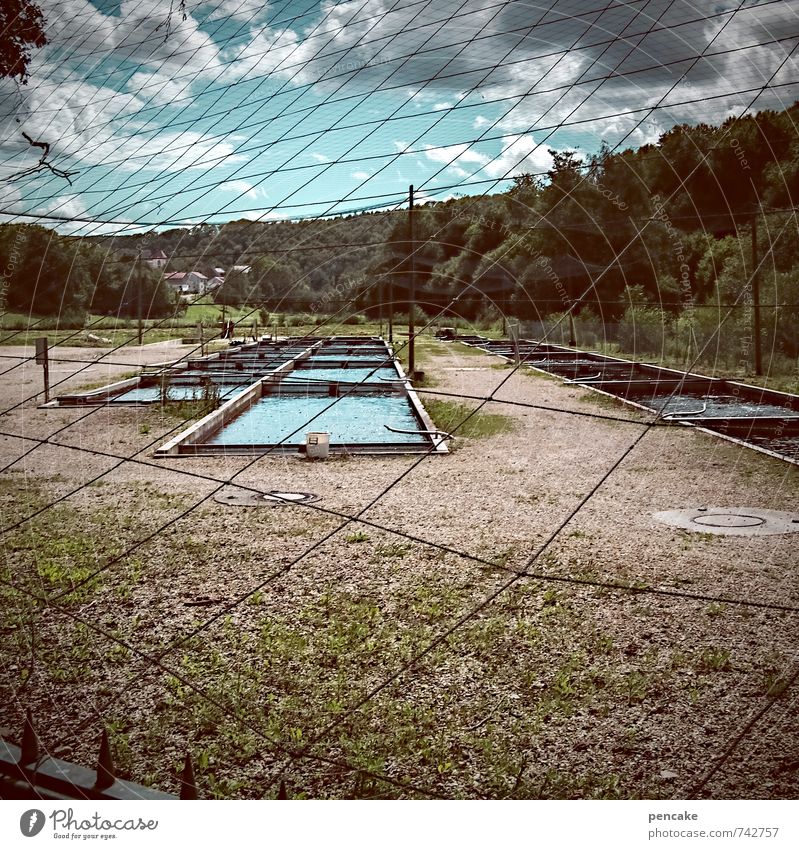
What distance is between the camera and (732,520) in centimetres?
455

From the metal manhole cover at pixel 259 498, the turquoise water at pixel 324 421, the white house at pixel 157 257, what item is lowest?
the turquoise water at pixel 324 421

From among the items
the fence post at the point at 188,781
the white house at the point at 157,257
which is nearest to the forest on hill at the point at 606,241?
the white house at the point at 157,257

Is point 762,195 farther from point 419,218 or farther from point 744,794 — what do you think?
point 419,218

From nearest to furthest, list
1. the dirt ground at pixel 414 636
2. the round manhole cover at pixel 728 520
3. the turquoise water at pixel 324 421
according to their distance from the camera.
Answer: the dirt ground at pixel 414 636, the round manhole cover at pixel 728 520, the turquoise water at pixel 324 421

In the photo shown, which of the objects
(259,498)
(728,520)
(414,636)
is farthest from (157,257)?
(728,520)

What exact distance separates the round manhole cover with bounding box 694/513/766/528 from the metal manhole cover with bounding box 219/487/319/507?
2.39m

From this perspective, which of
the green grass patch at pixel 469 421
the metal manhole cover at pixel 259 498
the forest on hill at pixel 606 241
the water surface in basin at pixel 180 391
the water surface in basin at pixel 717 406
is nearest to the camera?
the forest on hill at pixel 606 241

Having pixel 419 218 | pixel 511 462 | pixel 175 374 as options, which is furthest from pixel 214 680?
pixel 419 218

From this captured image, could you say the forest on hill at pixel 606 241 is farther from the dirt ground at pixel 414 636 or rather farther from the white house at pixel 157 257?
the dirt ground at pixel 414 636

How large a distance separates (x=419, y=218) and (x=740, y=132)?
1010 cm

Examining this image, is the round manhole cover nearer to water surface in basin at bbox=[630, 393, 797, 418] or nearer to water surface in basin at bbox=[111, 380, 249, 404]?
water surface in basin at bbox=[630, 393, 797, 418]

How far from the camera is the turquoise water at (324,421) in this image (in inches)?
318

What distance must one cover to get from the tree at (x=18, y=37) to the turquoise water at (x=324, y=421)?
4398 mm

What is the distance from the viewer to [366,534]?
14.3ft
